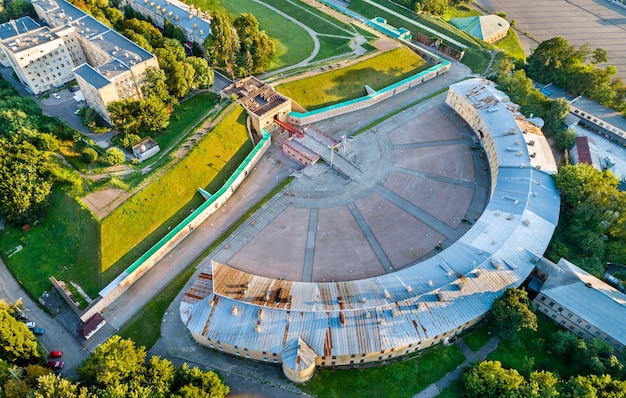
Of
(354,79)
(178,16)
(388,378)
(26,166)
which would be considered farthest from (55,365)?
(178,16)

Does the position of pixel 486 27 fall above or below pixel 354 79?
above

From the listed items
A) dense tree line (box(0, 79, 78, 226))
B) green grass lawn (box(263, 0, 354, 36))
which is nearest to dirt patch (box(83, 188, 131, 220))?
dense tree line (box(0, 79, 78, 226))

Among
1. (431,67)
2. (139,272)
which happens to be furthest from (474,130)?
(139,272)

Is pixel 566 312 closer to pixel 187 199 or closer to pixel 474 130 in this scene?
pixel 474 130

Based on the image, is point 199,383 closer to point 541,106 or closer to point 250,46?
point 250,46

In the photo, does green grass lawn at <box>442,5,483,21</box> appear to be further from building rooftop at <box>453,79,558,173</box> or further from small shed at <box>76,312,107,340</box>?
small shed at <box>76,312,107,340</box>

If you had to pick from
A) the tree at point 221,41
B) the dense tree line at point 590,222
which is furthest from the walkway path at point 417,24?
the tree at point 221,41
